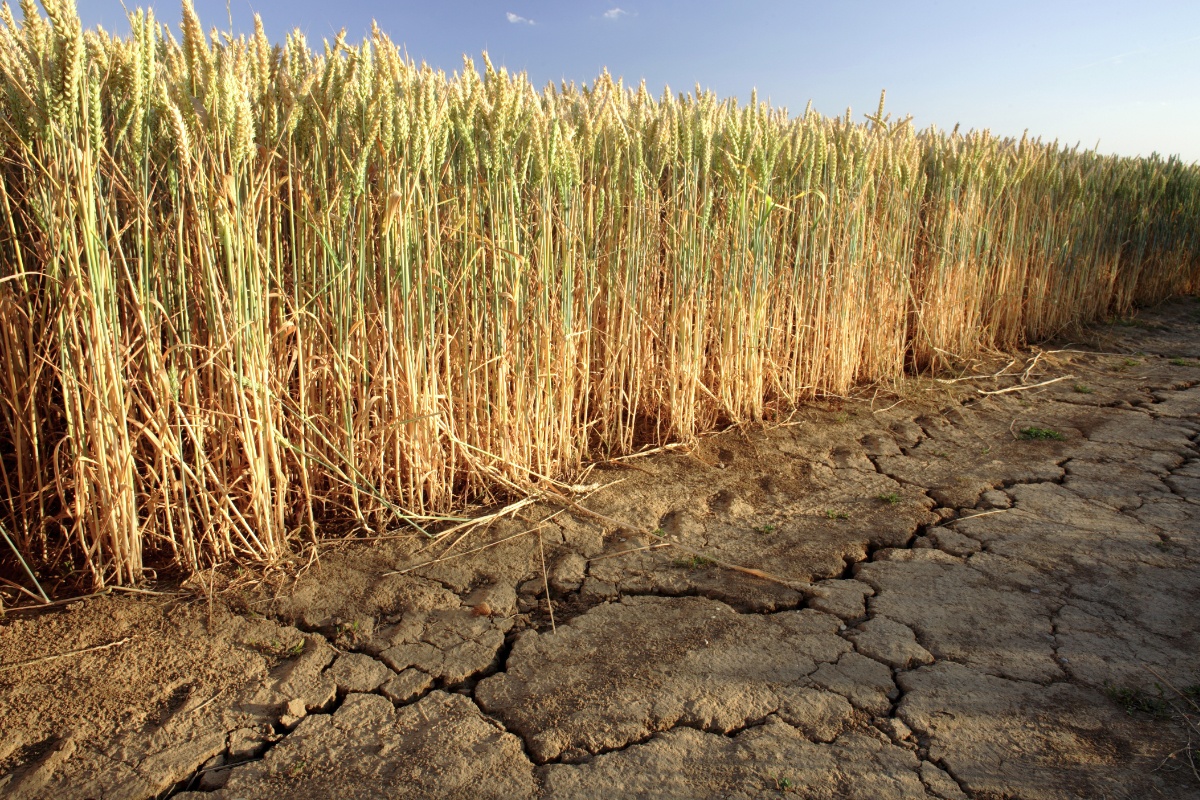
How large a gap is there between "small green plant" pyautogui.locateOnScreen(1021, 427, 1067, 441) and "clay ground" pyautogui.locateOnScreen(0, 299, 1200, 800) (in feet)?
2.12

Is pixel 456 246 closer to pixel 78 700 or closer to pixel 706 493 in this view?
pixel 706 493

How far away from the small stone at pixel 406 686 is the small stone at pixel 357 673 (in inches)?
0.9

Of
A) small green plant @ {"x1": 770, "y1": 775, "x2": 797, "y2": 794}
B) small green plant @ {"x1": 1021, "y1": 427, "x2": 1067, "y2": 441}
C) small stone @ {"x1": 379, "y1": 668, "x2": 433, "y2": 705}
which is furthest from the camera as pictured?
small green plant @ {"x1": 1021, "y1": 427, "x2": 1067, "y2": 441}

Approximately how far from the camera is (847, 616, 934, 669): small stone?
187 cm

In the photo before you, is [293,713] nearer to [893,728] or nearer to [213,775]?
[213,775]

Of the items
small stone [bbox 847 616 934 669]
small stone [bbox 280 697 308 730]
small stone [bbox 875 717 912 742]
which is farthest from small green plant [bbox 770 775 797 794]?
small stone [bbox 280 697 308 730]

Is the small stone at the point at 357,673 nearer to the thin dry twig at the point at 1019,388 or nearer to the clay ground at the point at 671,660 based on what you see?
the clay ground at the point at 671,660

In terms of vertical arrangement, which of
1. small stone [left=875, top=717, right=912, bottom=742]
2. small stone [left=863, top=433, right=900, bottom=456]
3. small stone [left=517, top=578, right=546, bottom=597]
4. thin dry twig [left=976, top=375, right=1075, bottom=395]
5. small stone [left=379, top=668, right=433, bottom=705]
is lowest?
small stone [left=875, top=717, right=912, bottom=742]

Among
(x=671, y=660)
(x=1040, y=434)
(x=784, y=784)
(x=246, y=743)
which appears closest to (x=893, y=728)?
(x=784, y=784)

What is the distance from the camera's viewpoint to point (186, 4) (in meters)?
1.83

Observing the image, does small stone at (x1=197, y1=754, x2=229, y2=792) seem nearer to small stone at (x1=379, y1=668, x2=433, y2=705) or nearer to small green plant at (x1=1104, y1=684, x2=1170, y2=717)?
small stone at (x1=379, y1=668, x2=433, y2=705)

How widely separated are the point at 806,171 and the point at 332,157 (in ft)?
7.37

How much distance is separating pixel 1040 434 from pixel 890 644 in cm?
222

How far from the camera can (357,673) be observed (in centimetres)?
180
